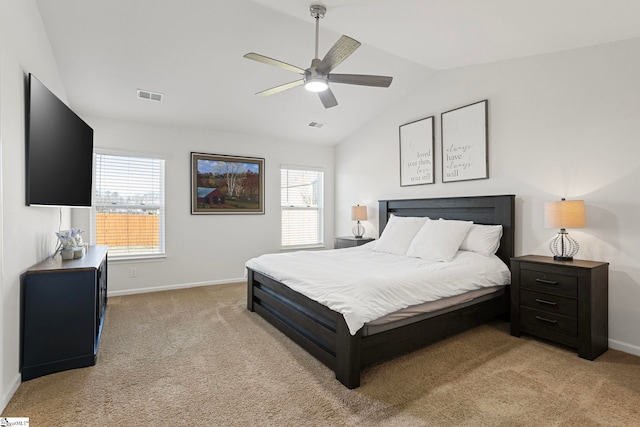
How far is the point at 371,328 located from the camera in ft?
7.39

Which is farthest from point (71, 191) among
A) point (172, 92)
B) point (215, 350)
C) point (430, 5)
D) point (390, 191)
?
point (390, 191)

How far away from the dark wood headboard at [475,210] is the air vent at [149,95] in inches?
137

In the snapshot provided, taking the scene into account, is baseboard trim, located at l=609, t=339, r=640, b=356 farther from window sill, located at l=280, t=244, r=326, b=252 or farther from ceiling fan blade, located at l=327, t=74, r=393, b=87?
window sill, located at l=280, t=244, r=326, b=252

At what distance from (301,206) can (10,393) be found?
4.49 m

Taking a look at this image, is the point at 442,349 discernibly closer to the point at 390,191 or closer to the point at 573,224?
the point at 573,224

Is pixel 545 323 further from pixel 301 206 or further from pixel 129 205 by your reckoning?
pixel 129 205

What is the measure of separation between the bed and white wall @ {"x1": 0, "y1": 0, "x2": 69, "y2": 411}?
187cm

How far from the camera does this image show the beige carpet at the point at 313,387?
183 centimetres

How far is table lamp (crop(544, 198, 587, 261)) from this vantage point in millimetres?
2732

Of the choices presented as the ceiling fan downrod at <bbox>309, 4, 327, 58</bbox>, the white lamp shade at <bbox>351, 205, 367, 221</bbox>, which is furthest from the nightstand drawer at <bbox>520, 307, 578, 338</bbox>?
the ceiling fan downrod at <bbox>309, 4, 327, 58</bbox>

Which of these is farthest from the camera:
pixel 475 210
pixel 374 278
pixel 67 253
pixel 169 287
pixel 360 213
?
pixel 360 213

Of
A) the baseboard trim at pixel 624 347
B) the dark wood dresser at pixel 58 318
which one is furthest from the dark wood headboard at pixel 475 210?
the dark wood dresser at pixel 58 318

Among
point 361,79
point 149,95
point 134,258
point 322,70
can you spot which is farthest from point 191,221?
point 361,79

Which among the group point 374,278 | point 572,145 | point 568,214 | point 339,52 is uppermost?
point 339,52
